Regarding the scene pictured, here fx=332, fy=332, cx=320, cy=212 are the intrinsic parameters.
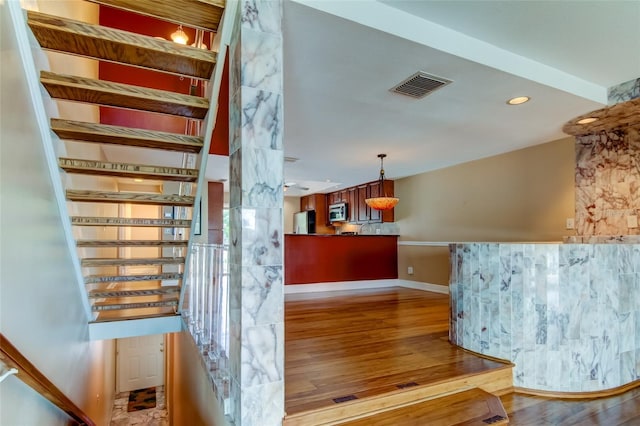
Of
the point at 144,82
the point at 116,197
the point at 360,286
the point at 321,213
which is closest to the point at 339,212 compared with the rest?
the point at 321,213

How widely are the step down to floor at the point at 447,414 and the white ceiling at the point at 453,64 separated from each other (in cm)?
222

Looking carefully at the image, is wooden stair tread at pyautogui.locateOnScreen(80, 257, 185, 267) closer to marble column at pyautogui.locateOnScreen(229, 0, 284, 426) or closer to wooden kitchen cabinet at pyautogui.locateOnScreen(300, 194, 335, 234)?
marble column at pyautogui.locateOnScreen(229, 0, 284, 426)

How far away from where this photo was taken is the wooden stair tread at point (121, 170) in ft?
7.15

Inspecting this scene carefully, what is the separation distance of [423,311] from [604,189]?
2373 mm

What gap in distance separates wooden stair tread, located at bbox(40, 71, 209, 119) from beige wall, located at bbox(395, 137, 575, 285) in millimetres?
4065

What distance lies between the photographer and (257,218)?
1610 mm

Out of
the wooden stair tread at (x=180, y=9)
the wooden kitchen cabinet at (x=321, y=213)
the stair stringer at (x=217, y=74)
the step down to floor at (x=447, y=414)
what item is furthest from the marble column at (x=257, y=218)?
the wooden kitchen cabinet at (x=321, y=213)

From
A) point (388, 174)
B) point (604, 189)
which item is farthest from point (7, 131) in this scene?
point (388, 174)

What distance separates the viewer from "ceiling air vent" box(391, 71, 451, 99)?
2.53 m

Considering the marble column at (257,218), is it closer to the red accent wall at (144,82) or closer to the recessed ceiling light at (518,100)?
the recessed ceiling light at (518,100)

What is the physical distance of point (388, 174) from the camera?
6.16m

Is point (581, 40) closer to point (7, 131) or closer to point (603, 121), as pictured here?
point (603, 121)

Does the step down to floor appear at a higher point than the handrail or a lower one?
lower

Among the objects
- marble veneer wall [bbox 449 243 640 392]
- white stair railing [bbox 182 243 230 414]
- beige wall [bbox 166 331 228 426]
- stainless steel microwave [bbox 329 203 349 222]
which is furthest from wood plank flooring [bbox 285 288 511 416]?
stainless steel microwave [bbox 329 203 349 222]
